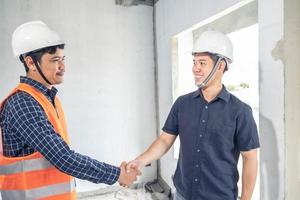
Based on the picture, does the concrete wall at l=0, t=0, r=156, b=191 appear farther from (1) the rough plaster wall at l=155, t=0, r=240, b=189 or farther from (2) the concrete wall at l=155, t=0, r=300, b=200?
(2) the concrete wall at l=155, t=0, r=300, b=200

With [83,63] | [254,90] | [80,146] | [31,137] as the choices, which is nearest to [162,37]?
[83,63]

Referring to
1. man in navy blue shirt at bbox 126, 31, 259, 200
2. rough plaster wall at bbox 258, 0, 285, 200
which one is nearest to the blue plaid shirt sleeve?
man in navy blue shirt at bbox 126, 31, 259, 200

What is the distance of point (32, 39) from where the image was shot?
1.38 metres

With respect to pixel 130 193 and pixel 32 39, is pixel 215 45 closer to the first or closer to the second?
pixel 32 39

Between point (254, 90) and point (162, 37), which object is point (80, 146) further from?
point (254, 90)

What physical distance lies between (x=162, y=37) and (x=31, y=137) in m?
2.49

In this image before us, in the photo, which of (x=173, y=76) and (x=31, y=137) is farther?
(x=173, y=76)

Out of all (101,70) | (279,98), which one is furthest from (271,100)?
(101,70)

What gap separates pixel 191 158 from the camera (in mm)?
1479

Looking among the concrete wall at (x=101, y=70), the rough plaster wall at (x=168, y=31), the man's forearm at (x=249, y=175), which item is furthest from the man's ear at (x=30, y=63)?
the concrete wall at (x=101, y=70)

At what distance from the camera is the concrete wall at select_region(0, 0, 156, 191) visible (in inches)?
122

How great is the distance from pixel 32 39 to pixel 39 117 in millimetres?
450

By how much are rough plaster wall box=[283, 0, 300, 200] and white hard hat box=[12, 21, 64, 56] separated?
1314 millimetres

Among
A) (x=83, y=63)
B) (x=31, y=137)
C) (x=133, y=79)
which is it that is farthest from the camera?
(x=133, y=79)
